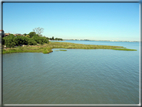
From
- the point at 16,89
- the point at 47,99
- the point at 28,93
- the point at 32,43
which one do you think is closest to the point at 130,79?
the point at 47,99

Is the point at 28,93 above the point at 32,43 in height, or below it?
below

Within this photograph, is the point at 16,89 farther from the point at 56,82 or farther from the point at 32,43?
the point at 32,43

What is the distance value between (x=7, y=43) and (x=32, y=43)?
15275 millimetres

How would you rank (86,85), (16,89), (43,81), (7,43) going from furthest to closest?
(7,43), (43,81), (86,85), (16,89)

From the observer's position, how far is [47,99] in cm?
987

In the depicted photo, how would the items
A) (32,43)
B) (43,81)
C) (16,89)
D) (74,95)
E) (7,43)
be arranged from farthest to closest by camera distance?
1. (32,43)
2. (7,43)
3. (43,81)
4. (16,89)
5. (74,95)

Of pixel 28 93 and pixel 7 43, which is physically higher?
pixel 7 43

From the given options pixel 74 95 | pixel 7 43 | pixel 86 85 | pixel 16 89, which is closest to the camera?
pixel 74 95

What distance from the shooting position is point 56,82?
13656 millimetres

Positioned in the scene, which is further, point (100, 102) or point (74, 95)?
point (74, 95)

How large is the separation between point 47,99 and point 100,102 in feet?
15.4

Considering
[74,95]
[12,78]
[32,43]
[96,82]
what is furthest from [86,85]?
[32,43]

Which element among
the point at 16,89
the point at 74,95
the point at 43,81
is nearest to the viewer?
the point at 74,95

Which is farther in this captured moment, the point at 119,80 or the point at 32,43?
the point at 32,43
